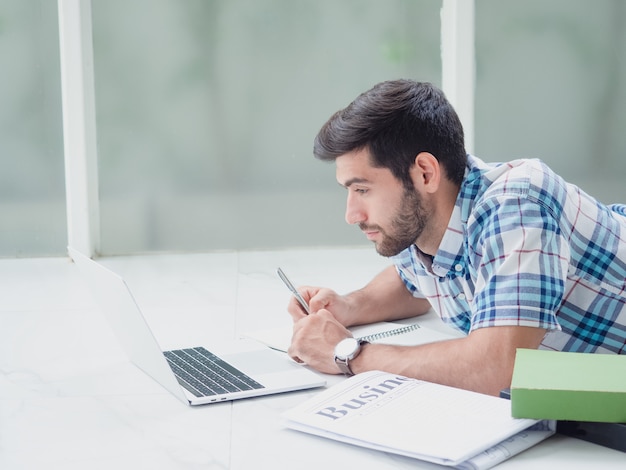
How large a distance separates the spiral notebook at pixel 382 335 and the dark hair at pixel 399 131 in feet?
1.41

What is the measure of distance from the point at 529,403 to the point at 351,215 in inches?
23.6

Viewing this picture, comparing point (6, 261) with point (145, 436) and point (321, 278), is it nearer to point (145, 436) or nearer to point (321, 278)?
point (321, 278)

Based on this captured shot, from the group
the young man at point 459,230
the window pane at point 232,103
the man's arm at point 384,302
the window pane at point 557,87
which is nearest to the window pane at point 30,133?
the window pane at point 232,103

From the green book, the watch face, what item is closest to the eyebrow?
the watch face

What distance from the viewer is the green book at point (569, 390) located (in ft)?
4.35

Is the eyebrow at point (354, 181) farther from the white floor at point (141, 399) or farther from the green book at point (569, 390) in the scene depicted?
the green book at point (569, 390)

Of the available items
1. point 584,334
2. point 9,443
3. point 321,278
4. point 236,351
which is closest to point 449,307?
point 584,334

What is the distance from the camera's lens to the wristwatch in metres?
1.78

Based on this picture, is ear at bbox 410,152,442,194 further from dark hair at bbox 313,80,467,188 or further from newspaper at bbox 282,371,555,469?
newspaper at bbox 282,371,555,469

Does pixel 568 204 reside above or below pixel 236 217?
above

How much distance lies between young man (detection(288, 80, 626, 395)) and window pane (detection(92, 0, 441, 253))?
1.92 meters

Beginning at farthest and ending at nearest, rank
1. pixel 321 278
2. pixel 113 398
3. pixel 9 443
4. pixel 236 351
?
pixel 321 278, pixel 236 351, pixel 113 398, pixel 9 443

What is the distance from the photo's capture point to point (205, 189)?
3.82m

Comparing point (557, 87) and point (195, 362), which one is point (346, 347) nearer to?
point (195, 362)
